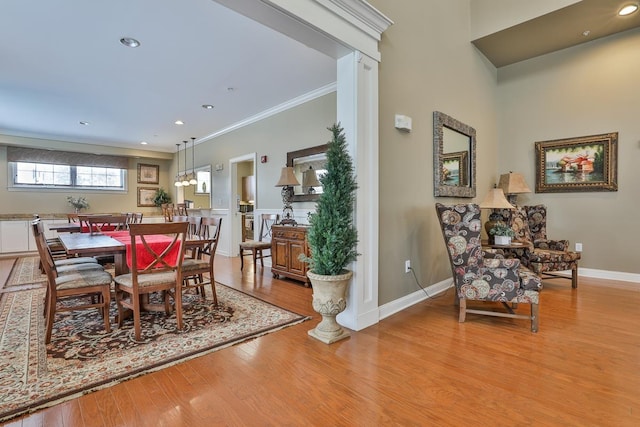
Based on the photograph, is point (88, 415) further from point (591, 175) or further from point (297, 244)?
point (591, 175)

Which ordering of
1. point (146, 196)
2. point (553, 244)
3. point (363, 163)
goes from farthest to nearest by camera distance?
point (146, 196) → point (553, 244) → point (363, 163)

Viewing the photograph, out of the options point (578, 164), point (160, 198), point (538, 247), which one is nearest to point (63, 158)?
→ point (160, 198)

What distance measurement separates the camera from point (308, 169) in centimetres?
468

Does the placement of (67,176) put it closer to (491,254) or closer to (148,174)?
(148,174)

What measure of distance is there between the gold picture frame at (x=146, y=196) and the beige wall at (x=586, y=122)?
28.1ft

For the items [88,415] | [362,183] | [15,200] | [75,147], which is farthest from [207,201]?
[88,415]

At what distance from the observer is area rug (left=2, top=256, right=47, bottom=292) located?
4062mm

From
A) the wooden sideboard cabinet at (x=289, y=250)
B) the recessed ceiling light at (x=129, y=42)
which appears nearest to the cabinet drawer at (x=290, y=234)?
the wooden sideboard cabinet at (x=289, y=250)

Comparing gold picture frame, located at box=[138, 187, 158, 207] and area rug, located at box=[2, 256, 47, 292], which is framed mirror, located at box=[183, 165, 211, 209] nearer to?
gold picture frame, located at box=[138, 187, 158, 207]

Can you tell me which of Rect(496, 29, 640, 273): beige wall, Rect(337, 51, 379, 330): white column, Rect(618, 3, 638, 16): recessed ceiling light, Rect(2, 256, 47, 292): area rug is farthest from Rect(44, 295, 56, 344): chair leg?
Rect(618, 3, 638, 16): recessed ceiling light

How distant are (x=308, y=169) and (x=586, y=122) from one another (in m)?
3.95

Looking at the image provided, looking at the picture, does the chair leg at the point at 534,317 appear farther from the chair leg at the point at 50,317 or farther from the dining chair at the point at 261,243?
the chair leg at the point at 50,317

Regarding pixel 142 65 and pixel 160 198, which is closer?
pixel 142 65

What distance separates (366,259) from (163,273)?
176 centimetres
